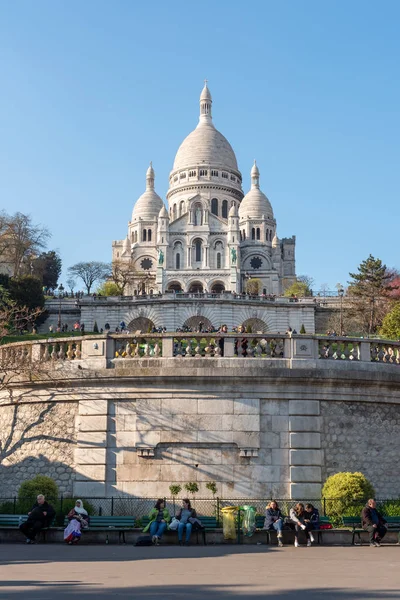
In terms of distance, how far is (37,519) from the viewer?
1806cm

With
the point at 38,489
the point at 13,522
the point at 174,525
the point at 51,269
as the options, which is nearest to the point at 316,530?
the point at 174,525

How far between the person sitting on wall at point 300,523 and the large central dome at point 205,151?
145046mm

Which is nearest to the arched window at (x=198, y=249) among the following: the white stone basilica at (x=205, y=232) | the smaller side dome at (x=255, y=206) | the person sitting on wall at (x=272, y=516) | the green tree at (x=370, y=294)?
the white stone basilica at (x=205, y=232)

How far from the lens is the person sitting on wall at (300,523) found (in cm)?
1788

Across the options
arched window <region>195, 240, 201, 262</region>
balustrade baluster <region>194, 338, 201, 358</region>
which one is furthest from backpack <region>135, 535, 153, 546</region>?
arched window <region>195, 240, 201, 262</region>

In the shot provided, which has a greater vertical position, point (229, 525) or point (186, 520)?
point (186, 520)

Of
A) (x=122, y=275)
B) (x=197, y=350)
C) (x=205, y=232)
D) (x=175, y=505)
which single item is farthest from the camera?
(x=205, y=232)

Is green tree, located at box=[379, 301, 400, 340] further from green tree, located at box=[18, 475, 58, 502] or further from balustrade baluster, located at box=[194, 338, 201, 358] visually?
green tree, located at box=[18, 475, 58, 502]

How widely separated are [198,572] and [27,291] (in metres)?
67.3

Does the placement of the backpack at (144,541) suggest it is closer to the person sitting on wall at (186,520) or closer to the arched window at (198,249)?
the person sitting on wall at (186,520)

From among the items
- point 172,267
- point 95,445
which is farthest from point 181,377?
point 172,267

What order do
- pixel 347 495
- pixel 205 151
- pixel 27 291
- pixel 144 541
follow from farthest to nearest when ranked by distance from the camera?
pixel 205 151, pixel 27 291, pixel 347 495, pixel 144 541

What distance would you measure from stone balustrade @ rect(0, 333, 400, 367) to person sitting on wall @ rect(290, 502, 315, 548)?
3.56 m

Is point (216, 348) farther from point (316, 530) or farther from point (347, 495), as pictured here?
point (316, 530)
